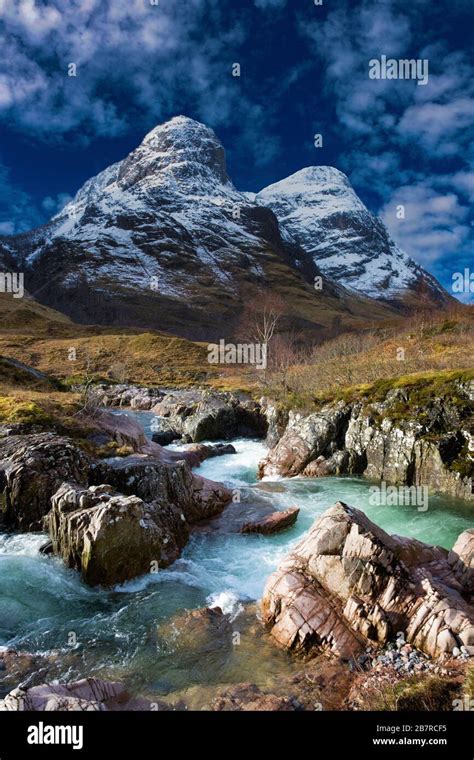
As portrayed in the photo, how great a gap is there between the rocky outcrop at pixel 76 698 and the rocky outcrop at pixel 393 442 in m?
19.7

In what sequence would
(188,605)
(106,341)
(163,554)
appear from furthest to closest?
(106,341), (163,554), (188,605)

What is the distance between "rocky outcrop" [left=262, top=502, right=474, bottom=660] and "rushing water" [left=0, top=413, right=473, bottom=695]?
1145 mm

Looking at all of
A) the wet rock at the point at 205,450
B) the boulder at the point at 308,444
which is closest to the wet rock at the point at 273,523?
the boulder at the point at 308,444

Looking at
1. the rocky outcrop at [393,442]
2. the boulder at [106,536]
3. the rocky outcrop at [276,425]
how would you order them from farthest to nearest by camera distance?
the rocky outcrop at [276,425]
the rocky outcrop at [393,442]
the boulder at [106,536]

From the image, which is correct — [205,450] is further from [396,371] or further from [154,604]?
[154,604]

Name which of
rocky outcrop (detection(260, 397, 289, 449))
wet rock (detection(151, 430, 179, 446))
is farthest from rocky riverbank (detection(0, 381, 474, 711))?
wet rock (detection(151, 430, 179, 446))

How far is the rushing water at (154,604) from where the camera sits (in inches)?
395

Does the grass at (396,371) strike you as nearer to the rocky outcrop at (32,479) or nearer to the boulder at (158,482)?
the boulder at (158,482)

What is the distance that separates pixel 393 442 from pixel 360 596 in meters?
16.9

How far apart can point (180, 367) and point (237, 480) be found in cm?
10542
